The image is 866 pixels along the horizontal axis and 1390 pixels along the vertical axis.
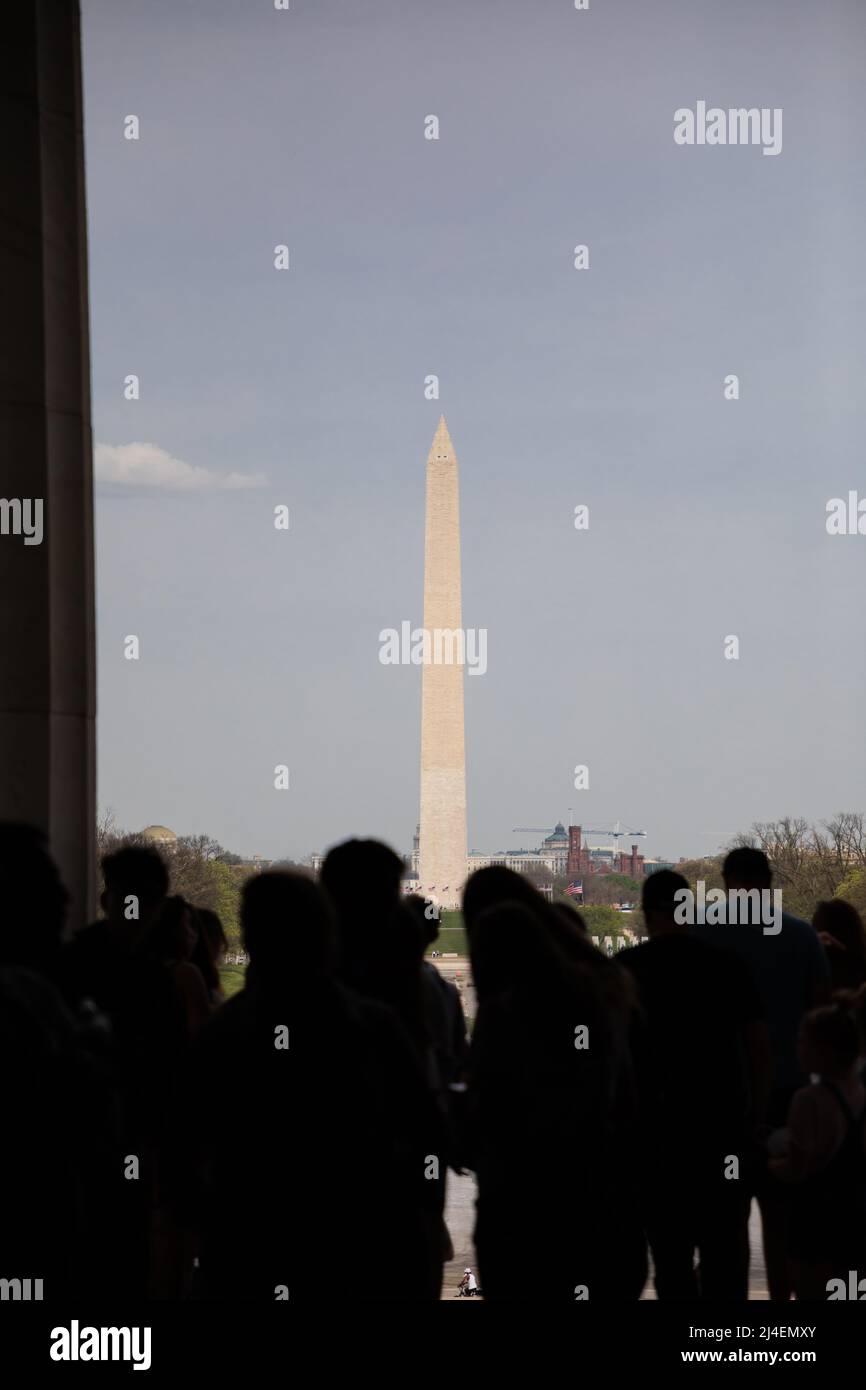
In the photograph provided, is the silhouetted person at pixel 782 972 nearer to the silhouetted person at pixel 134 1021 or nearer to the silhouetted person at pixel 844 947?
the silhouetted person at pixel 844 947

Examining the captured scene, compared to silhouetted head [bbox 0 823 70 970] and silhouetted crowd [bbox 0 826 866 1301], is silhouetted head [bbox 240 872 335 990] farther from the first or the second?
silhouetted head [bbox 0 823 70 970]

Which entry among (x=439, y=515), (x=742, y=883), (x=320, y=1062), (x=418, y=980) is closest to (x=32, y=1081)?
(x=320, y=1062)

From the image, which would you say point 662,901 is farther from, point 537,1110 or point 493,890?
point 537,1110

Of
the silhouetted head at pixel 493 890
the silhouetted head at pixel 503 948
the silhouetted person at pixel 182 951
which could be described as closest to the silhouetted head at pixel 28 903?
the silhouetted head at pixel 503 948

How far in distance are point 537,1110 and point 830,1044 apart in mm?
1381

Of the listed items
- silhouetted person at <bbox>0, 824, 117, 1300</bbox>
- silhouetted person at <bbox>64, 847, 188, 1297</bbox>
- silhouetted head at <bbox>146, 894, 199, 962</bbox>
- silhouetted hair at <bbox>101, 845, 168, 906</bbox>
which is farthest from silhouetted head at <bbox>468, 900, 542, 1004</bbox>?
silhouetted hair at <bbox>101, 845, 168, 906</bbox>

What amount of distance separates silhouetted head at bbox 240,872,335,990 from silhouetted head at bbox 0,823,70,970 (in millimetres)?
443

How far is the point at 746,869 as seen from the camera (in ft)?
20.4

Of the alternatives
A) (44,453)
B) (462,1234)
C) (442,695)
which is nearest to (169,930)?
(44,453)

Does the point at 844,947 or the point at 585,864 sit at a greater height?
the point at 585,864

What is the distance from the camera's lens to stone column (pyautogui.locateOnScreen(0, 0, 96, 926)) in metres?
7.25

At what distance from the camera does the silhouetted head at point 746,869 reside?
6176 mm

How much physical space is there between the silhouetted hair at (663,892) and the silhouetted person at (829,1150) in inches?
26.3

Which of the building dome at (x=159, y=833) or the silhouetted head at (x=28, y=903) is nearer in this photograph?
the silhouetted head at (x=28, y=903)
